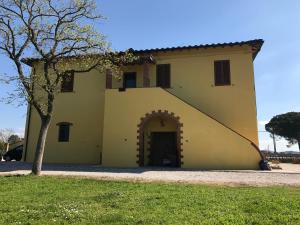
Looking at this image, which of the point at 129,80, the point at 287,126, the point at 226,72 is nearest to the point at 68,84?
the point at 129,80

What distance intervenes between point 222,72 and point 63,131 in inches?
449

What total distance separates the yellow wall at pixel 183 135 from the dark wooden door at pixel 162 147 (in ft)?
6.08

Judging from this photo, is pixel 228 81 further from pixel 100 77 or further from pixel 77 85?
pixel 77 85

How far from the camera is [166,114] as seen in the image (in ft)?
60.3

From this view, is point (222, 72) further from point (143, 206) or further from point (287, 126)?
point (287, 126)

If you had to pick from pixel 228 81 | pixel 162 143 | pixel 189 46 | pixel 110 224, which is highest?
pixel 189 46

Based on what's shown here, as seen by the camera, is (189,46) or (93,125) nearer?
(189,46)

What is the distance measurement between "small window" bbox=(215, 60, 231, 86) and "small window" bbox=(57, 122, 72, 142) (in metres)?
10.4

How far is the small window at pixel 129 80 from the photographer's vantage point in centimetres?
2181

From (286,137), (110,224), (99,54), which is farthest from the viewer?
(286,137)

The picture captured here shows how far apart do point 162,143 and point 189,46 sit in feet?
20.8

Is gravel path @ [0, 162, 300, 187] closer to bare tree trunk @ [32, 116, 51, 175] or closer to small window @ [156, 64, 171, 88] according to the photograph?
Result: bare tree trunk @ [32, 116, 51, 175]

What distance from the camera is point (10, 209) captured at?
6805 millimetres

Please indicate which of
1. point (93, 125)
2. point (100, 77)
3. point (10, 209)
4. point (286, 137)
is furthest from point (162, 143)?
point (286, 137)
